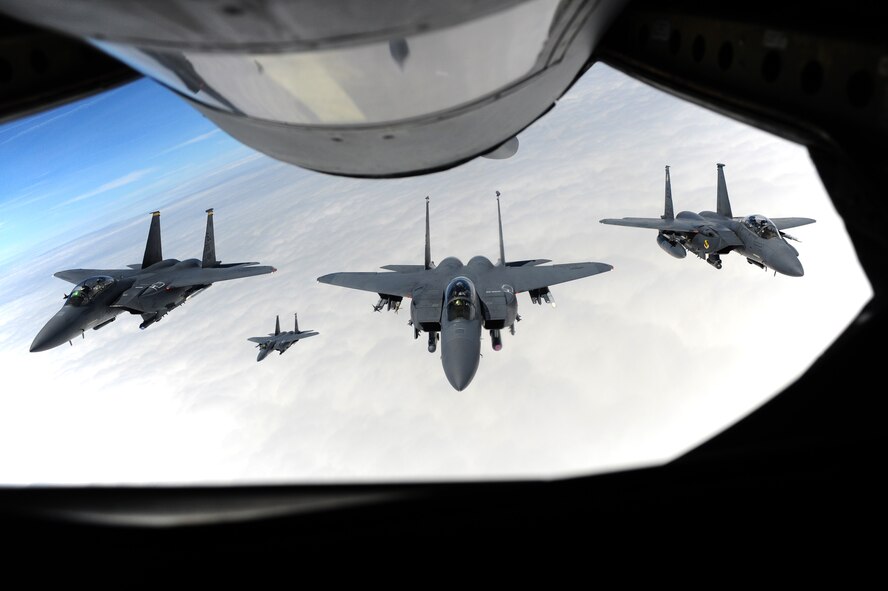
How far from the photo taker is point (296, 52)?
4.41 ft

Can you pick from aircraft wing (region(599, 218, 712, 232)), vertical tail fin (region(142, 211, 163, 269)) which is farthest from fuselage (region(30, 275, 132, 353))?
aircraft wing (region(599, 218, 712, 232))

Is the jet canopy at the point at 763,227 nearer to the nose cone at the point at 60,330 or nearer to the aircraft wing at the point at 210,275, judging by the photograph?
the aircraft wing at the point at 210,275

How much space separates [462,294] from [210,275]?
11895 millimetres

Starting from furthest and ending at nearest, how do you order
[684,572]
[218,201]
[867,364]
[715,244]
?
[218,201] < [715,244] < [867,364] < [684,572]

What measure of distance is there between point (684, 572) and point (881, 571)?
17.4 inches

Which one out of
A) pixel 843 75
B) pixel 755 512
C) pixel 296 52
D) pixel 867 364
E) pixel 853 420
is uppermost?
pixel 843 75

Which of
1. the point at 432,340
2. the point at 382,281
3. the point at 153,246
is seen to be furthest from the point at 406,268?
the point at 153,246

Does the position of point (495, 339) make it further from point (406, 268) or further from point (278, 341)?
point (278, 341)

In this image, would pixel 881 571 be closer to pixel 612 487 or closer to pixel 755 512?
pixel 755 512

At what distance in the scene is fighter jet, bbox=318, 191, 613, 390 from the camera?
12.0 m

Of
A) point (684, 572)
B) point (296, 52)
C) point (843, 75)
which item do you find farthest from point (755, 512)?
point (843, 75)

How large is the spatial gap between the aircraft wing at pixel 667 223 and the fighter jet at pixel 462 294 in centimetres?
390

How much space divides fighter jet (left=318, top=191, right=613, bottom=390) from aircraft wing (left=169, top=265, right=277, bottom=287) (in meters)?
3.43

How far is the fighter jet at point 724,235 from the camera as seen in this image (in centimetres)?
1490
